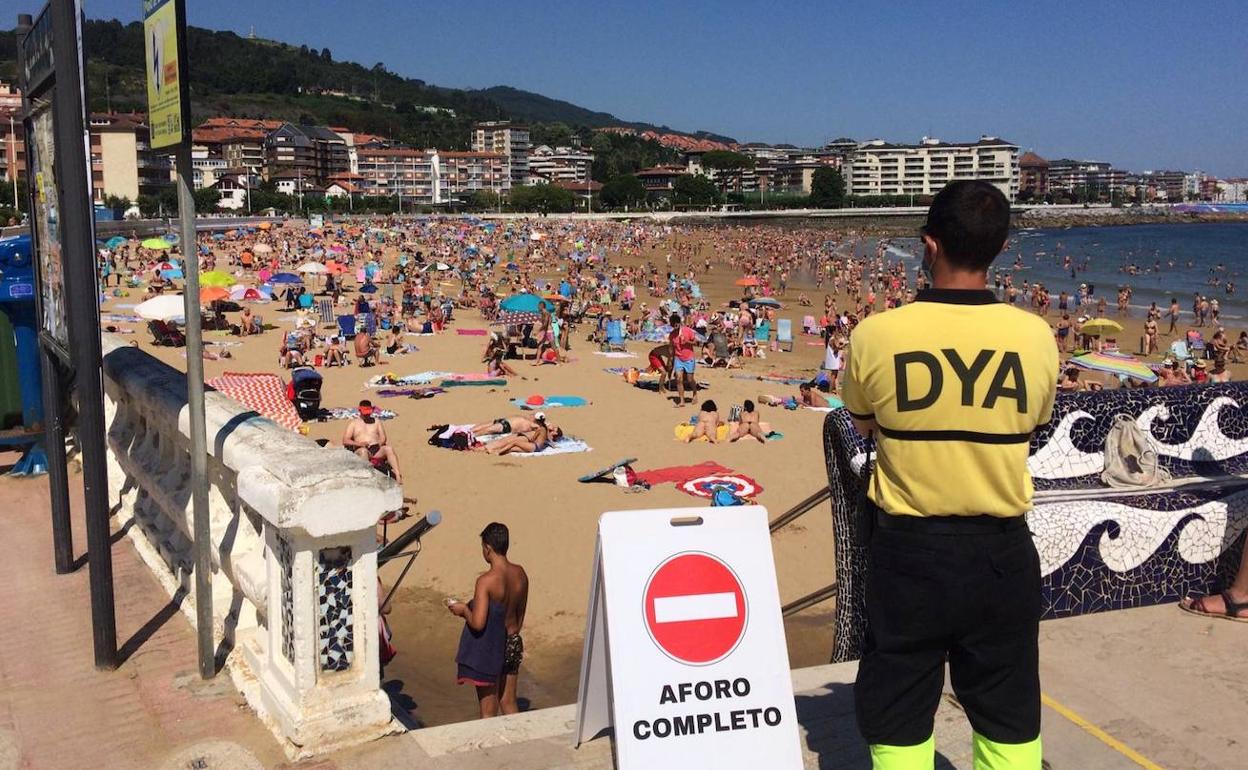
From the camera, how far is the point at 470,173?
155875 millimetres

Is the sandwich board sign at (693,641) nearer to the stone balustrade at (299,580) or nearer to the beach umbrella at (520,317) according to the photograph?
the stone balustrade at (299,580)

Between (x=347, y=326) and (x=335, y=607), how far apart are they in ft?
61.0

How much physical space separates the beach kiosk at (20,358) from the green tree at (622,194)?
135m

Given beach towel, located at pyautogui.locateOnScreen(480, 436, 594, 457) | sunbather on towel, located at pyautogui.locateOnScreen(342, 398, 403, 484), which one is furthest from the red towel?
sunbather on towel, located at pyautogui.locateOnScreen(342, 398, 403, 484)

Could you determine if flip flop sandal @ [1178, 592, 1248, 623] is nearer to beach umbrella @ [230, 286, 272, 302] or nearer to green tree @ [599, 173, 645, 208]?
beach umbrella @ [230, 286, 272, 302]

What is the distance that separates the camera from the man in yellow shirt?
2217 millimetres

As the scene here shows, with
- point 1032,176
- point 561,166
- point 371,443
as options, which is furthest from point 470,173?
point 371,443

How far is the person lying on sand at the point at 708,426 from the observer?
497 inches

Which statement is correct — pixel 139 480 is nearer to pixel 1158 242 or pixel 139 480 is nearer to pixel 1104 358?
pixel 1104 358

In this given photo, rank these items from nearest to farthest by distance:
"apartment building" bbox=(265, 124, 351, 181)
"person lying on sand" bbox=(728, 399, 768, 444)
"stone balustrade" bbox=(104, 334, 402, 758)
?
"stone balustrade" bbox=(104, 334, 402, 758) < "person lying on sand" bbox=(728, 399, 768, 444) < "apartment building" bbox=(265, 124, 351, 181)

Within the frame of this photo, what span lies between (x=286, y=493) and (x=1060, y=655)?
300cm

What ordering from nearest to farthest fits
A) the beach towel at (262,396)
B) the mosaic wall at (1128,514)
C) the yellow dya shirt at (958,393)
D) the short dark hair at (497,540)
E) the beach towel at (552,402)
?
1. the yellow dya shirt at (958,393)
2. the mosaic wall at (1128,514)
3. the short dark hair at (497,540)
4. the beach towel at (262,396)
5. the beach towel at (552,402)

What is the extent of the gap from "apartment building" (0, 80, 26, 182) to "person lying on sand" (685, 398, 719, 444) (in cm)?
1481

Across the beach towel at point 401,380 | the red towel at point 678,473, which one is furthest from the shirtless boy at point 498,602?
the beach towel at point 401,380
